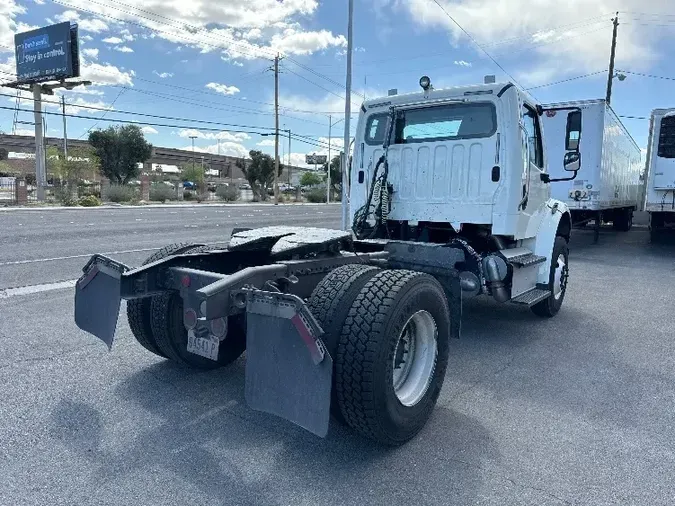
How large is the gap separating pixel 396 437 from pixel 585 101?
12708 mm

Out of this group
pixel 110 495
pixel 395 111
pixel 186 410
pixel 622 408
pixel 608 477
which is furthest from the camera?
pixel 395 111

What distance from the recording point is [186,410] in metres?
3.68

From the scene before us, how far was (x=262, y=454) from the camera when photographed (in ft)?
10.2

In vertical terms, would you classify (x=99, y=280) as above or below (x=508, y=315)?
above

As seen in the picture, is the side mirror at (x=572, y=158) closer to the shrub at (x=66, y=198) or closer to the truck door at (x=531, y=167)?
the truck door at (x=531, y=167)

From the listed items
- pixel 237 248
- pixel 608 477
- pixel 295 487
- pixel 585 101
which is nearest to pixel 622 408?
pixel 608 477

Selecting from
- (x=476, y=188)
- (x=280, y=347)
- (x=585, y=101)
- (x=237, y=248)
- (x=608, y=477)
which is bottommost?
(x=608, y=477)

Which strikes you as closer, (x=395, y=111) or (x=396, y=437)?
(x=396, y=437)

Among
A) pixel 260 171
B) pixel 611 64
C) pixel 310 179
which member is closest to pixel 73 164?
pixel 260 171

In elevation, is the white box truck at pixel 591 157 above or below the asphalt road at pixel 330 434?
above

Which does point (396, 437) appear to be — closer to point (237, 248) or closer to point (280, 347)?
point (280, 347)

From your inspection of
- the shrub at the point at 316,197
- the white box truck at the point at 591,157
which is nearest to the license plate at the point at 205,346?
the white box truck at the point at 591,157

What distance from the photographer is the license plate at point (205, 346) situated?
347 centimetres

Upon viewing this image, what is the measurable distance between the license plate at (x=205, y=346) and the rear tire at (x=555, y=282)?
175 inches
